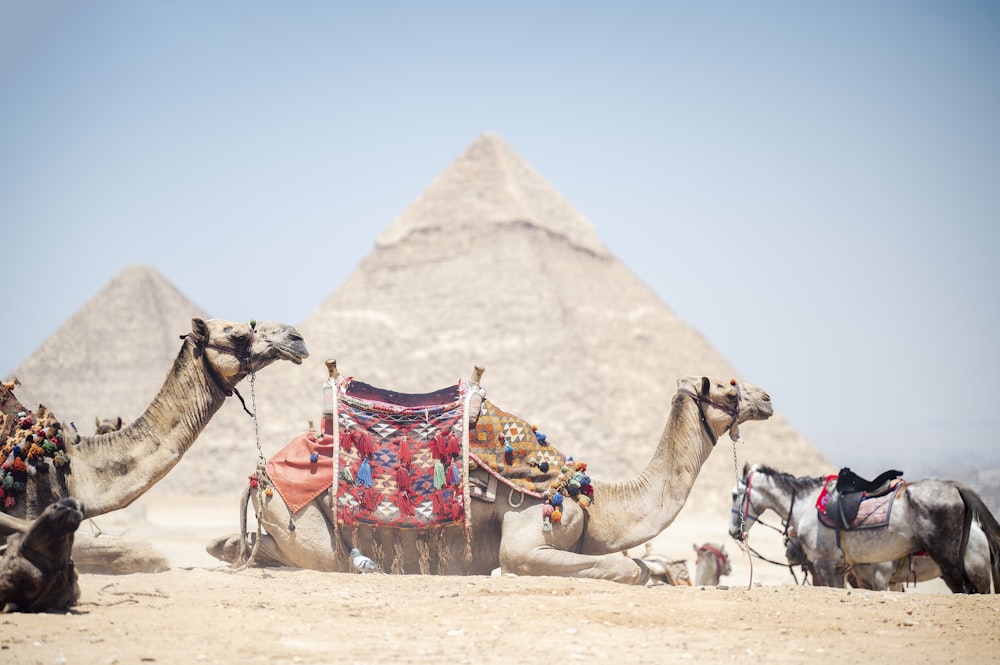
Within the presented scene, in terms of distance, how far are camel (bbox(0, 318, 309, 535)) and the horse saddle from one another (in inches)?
156

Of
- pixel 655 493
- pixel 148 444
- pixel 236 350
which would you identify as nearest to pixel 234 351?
pixel 236 350

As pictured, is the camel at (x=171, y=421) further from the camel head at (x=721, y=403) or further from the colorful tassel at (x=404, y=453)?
the camel head at (x=721, y=403)

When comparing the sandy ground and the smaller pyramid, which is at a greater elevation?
the smaller pyramid

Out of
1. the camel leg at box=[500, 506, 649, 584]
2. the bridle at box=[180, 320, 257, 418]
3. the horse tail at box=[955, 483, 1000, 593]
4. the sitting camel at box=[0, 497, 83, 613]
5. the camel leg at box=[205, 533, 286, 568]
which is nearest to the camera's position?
the sitting camel at box=[0, 497, 83, 613]

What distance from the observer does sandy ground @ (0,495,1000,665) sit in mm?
5168

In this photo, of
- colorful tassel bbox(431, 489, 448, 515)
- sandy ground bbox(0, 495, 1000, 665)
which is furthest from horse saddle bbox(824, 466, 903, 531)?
colorful tassel bbox(431, 489, 448, 515)

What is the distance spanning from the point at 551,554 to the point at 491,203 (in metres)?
81.8

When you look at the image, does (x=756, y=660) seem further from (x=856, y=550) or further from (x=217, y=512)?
(x=217, y=512)

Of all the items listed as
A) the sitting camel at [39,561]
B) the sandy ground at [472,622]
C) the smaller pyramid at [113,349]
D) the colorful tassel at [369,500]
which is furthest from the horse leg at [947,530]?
the smaller pyramid at [113,349]

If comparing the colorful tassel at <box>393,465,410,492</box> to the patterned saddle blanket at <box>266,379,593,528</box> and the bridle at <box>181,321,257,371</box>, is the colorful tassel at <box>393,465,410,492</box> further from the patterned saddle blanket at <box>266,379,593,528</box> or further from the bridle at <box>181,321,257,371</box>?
the bridle at <box>181,321,257,371</box>

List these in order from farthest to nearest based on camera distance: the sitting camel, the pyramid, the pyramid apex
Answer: the pyramid apex
the pyramid
the sitting camel

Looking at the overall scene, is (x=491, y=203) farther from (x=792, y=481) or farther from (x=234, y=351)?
(x=234, y=351)

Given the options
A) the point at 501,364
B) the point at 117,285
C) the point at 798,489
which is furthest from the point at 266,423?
the point at 798,489

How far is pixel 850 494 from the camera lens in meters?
8.72
